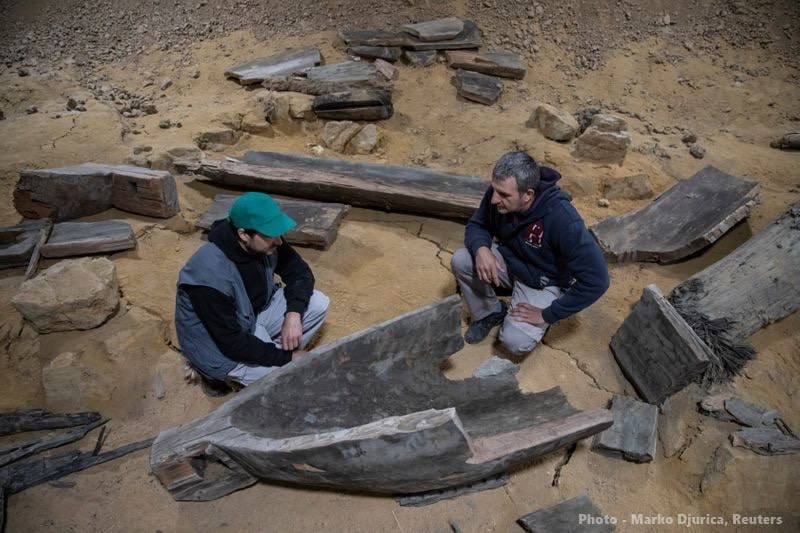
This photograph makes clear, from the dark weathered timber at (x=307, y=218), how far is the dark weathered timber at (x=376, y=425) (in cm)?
177

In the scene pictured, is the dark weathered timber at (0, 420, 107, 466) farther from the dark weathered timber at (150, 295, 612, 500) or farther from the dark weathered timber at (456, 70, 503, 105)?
the dark weathered timber at (456, 70, 503, 105)

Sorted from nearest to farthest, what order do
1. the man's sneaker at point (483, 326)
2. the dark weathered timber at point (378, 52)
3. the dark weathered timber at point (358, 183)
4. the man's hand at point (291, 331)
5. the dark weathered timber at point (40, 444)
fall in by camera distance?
the dark weathered timber at point (40, 444)
the man's hand at point (291, 331)
the man's sneaker at point (483, 326)
the dark weathered timber at point (358, 183)
the dark weathered timber at point (378, 52)

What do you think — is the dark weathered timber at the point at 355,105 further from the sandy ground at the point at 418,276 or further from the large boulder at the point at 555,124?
the large boulder at the point at 555,124

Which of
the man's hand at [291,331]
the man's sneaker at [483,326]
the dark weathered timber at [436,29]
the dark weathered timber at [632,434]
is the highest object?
the dark weathered timber at [436,29]

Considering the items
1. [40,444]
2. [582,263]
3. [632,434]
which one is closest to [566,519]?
[632,434]

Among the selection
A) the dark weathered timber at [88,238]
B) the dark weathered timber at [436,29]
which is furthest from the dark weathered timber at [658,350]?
the dark weathered timber at [436,29]

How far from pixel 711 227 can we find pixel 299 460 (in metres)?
3.94

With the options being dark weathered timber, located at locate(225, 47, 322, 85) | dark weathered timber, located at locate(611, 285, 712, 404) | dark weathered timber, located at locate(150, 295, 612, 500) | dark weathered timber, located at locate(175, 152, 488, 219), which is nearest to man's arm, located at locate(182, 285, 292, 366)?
dark weathered timber, located at locate(150, 295, 612, 500)

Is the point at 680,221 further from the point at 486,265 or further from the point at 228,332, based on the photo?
the point at 228,332

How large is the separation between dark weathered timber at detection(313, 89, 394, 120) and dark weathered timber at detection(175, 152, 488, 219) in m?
1.26

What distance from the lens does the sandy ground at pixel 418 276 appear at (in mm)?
2752

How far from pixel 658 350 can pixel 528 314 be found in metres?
0.87

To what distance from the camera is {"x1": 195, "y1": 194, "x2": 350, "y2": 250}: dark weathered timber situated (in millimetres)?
4480

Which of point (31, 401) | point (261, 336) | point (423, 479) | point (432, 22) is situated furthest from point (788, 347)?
point (432, 22)
